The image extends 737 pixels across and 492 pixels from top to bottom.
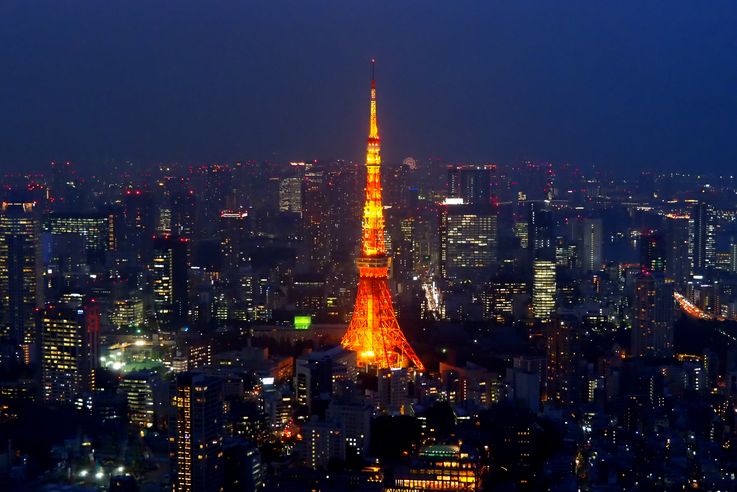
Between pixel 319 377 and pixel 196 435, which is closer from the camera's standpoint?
pixel 196 435

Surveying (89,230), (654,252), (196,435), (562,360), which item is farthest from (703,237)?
(89,230)

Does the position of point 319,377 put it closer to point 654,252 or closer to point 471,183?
point 654,252

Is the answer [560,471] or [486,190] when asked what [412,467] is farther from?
[486,190]

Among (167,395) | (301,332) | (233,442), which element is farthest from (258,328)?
(233,442)

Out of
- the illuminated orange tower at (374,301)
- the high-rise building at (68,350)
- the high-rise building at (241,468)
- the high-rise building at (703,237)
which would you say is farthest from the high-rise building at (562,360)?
the high-rise building at (68,350)

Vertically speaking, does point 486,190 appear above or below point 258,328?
above

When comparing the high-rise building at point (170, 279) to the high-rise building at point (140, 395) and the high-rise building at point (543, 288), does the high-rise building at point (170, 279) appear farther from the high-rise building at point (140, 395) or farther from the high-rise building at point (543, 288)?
the high-rise building at point (543, 288)

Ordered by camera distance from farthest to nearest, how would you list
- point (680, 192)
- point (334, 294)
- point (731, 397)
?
point (334, 294), point (680, 192), point (731, 397)
